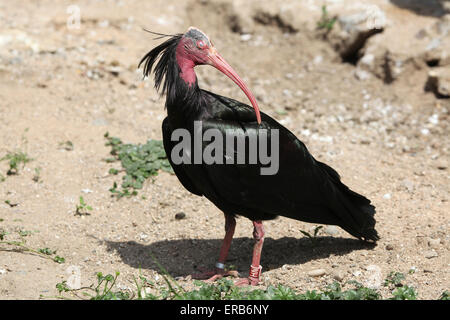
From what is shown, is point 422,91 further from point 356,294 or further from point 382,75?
point 356,294

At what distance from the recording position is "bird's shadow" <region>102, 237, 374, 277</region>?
21.1 ft

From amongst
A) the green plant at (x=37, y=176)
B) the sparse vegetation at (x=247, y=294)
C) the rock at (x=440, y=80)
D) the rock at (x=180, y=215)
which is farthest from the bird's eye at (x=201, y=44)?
the rock at (x=440, y=80)

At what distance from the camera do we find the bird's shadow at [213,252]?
21.1ft

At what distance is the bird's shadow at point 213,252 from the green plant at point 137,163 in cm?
99

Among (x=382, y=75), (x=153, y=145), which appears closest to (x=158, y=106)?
(x=153, y=145)

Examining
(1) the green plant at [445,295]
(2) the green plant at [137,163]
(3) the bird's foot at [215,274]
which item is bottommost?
(3) the bird's foot at [215,274]

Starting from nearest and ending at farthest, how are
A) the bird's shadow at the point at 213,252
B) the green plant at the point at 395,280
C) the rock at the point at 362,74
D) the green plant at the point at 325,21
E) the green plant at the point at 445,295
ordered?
the green plant at the point at 445,295
the green plant at the point at 395,280
the bird's shadow at the point at 213,252
the rock at the point at 362,74
the green plant at the point at 325,21

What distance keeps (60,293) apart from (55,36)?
21.3 feet

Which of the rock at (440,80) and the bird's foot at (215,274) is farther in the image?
the rock at (440,80)

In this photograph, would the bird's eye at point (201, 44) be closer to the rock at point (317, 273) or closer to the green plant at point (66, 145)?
the rock at point (317, 273)

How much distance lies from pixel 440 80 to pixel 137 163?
457 cm

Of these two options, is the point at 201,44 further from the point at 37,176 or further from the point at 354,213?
the point at 37,176

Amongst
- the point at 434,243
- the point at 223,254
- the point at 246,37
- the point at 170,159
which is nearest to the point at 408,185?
the point at 434,243

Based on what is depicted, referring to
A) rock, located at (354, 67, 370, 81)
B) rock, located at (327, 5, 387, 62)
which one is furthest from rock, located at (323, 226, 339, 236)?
rock, located at (327, 5, 387, 62)
